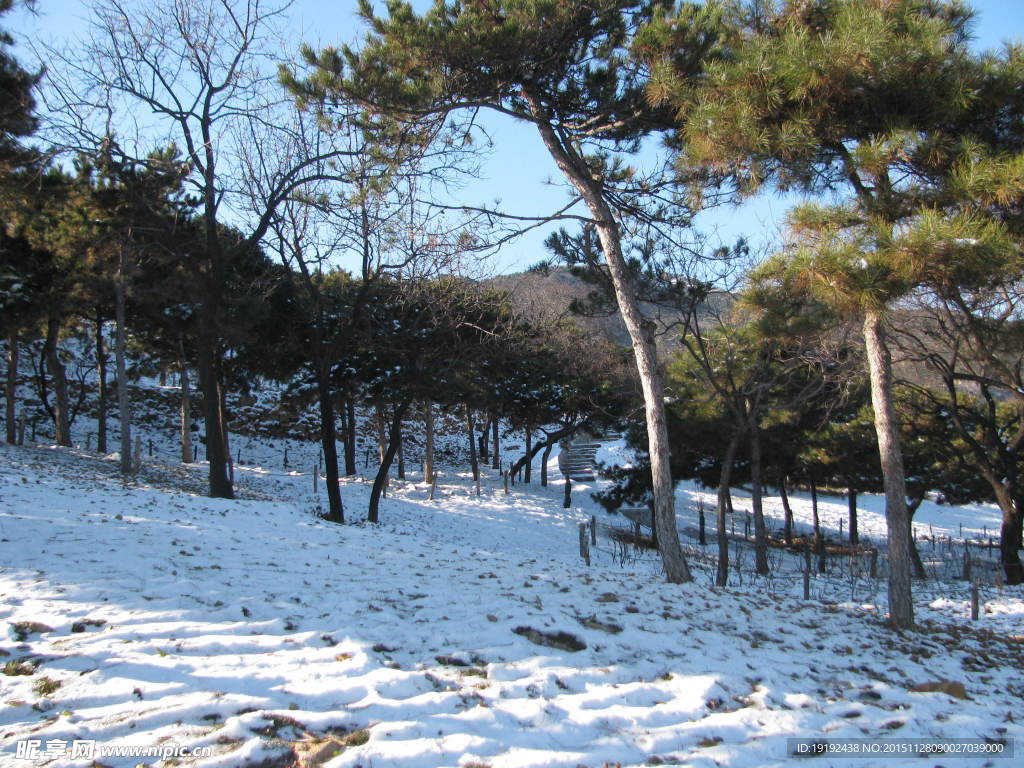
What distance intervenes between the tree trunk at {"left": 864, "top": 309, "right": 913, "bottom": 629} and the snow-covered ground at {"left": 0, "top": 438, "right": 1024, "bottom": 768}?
0.38 m

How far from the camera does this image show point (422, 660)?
4059mm

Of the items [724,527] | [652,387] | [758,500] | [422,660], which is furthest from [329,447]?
[422,660]

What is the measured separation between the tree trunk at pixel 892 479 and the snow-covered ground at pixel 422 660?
382 mm

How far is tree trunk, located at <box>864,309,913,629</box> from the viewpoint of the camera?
6.66 metres

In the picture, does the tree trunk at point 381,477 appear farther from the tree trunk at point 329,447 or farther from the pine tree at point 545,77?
the pine tree at point 545,77

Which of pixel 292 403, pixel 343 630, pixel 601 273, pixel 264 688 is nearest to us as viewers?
pixel 264 688

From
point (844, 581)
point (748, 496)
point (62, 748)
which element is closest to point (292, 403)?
point (844, 581)

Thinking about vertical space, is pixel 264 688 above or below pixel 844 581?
above

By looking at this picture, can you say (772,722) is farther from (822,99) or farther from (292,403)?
(292,403)

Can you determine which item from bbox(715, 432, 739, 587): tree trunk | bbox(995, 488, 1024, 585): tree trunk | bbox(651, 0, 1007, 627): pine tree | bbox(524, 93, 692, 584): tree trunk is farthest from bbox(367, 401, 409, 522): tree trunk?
bbox(995, 488, 1024, 585): tree trunk

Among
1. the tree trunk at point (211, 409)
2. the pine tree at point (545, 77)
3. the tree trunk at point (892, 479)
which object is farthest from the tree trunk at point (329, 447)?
the tree trunk at point (892, 479)

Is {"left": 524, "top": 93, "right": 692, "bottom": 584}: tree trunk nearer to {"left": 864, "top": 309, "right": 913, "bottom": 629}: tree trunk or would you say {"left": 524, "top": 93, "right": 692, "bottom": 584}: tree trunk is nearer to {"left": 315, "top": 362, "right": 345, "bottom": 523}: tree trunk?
{"left": 864, "top": 309, "right": 913, "bottom": 629}: tree trunk

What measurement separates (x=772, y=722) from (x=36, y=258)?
72.8 feet

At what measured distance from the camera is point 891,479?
671 centimetres
